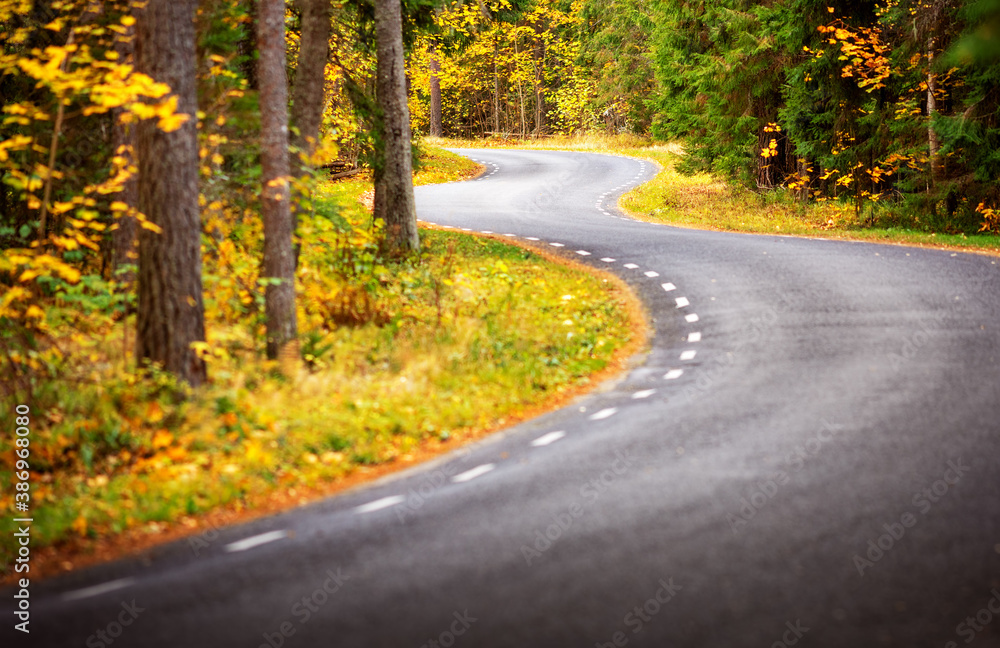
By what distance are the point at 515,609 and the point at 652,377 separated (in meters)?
6.15

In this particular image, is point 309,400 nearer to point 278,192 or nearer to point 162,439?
point 162,439

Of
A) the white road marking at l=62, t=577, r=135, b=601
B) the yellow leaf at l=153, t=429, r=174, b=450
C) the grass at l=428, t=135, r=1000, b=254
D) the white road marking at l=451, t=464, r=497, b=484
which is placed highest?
the grass at l=428, t=135, r=1000, b=254

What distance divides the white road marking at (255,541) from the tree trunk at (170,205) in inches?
123

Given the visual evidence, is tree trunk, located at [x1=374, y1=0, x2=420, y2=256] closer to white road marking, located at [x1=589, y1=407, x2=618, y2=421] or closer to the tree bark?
white road marking, located at [x1=589, y1=407, x2=618, y2=421]

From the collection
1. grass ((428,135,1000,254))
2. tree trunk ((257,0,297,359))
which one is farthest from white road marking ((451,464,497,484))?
grass ((428,135,1000,254))

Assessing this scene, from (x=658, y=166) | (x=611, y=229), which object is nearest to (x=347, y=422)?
(x=611, y=229)

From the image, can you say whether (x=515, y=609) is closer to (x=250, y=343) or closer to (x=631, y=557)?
(x=631, y=557)

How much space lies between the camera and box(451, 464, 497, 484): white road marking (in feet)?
26.0

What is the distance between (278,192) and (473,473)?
16.2ft

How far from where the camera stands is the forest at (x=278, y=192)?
8.88 m

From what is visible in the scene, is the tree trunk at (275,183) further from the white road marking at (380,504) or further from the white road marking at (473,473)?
the white road marking at (380,504)

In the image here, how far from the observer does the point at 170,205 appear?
9133 mm

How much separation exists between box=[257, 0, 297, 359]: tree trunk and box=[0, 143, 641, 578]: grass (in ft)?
1.37

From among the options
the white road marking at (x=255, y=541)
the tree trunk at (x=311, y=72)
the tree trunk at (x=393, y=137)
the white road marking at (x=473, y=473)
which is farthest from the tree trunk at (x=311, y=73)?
the white road marking at (x=255, y=541)
